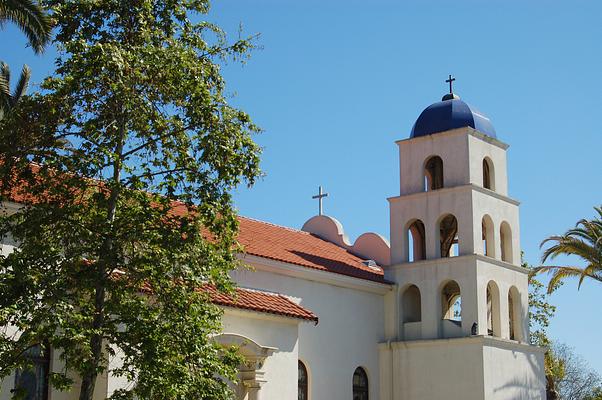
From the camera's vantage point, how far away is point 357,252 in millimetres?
31203

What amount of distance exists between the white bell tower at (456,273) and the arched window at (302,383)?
3234 mm

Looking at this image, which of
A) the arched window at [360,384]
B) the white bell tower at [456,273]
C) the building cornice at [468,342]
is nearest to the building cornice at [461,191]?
the white bell tower at [456,273]

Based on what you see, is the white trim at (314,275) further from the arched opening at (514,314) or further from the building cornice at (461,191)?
the arched opening at (514,314)

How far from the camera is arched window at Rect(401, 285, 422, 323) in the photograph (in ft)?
92.7

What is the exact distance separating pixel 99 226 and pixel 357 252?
18.4 metres

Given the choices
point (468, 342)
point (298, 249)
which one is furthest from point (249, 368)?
point (468, 342)

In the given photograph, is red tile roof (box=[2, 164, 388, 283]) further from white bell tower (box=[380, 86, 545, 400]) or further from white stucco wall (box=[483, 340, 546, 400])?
white stucco wall (box=[483, 340, 546, 400])

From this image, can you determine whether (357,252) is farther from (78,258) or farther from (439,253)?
(78,258)

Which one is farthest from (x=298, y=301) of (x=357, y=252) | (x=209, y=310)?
(x=209, y=310)

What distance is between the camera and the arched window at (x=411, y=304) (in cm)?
2827

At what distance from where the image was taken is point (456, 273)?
2681 centimetres

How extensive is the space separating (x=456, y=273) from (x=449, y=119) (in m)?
4.56

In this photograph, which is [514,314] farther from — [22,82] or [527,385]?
[22,82]

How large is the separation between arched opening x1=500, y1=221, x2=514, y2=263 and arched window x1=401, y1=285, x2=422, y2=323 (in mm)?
2777
